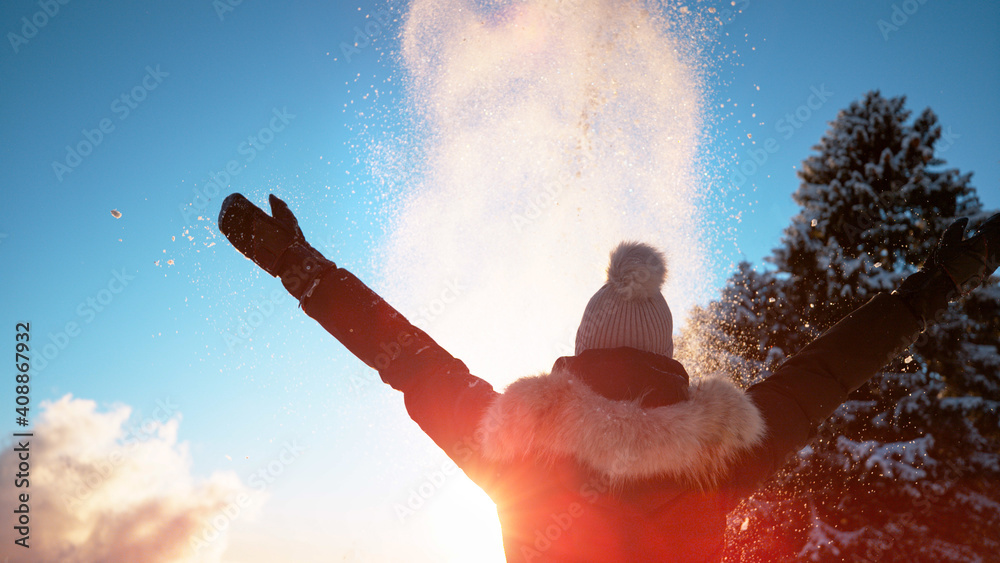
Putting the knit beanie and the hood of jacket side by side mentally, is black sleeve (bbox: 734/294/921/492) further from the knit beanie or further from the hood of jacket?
the knit beanie

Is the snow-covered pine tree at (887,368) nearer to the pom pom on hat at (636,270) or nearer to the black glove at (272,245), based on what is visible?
the pom pom on hat at (636,270)

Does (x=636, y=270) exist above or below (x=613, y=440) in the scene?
above

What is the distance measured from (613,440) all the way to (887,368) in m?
9.81

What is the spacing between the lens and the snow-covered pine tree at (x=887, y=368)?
314 inches

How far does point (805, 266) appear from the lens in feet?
33.1

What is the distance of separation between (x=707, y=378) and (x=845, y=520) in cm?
864

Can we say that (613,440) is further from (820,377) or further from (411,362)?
(820,377)

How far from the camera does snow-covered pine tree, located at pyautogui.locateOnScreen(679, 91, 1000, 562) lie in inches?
314

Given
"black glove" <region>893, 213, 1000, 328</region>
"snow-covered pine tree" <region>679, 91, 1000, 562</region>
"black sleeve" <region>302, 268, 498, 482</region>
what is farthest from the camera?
"snow-covered pine tree" <region>679, 91, 1000, 562</region>

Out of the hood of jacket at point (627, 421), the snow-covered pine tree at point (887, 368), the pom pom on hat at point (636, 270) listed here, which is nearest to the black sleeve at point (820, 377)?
the hood of jacket at point (627, 421)

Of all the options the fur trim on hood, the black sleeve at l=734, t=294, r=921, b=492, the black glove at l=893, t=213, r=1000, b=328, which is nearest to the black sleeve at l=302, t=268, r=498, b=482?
the fur trim on hood

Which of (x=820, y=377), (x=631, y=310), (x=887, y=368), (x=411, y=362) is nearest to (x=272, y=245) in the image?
(x=411, y=362)

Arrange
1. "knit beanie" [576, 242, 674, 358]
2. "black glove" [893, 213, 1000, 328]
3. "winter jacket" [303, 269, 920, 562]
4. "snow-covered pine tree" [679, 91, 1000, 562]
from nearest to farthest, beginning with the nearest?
"winter jacket" [303, 269, 920, 562], "knit beanie" [576, 242, 674, 358], "black glove" [893, 213, 1000, 328], "snow-covered pine tree" [679, 91, 1000, 562]

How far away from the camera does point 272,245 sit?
2.76m
